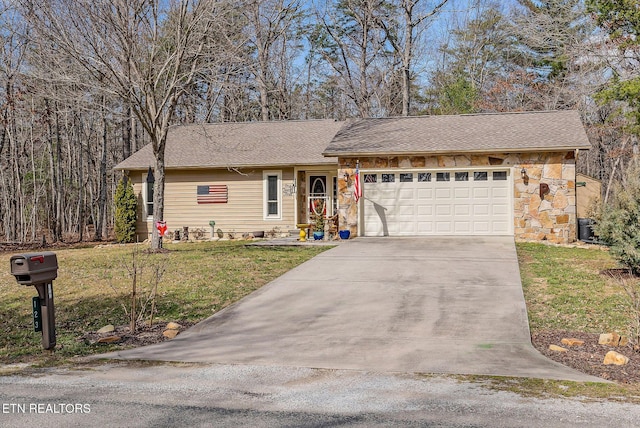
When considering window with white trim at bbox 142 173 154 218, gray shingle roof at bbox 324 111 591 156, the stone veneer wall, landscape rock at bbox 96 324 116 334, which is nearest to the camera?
landscape rock at bbox 96 324 116 334

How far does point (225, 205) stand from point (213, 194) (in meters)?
0.58

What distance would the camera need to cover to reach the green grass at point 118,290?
23.1 feet

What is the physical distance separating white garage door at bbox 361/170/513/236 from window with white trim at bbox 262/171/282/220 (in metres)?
3.38

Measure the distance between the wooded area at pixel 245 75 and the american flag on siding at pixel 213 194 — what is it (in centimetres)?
266

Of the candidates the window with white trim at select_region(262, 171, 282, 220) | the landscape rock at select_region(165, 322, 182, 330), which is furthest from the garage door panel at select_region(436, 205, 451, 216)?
the landscape rock at select_region(165, 322, 182, 330)

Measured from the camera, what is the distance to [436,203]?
57.5 ft

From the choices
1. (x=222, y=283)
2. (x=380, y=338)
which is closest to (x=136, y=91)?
(x=222, y=283)

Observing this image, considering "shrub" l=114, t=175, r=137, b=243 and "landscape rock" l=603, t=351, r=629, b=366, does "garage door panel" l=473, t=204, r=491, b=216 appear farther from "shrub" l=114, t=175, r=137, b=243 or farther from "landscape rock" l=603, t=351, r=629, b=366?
"landscape rock" l=603, t=351, r=629, b=366

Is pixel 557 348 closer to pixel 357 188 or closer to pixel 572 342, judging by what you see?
pixel 572 342

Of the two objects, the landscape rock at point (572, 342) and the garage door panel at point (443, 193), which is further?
the garage door panel at point (443, 193)

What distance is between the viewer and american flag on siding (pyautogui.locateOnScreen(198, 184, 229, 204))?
797 inches

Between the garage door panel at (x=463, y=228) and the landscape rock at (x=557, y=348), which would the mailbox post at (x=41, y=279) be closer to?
the landscape rock at (x=557, y=348)

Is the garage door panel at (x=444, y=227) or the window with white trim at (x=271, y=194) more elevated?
the window with white trim at (x=271, y=194)

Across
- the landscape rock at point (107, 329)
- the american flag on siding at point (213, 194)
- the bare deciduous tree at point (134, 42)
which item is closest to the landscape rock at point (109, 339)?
the landscape rock at point (107, 329)
